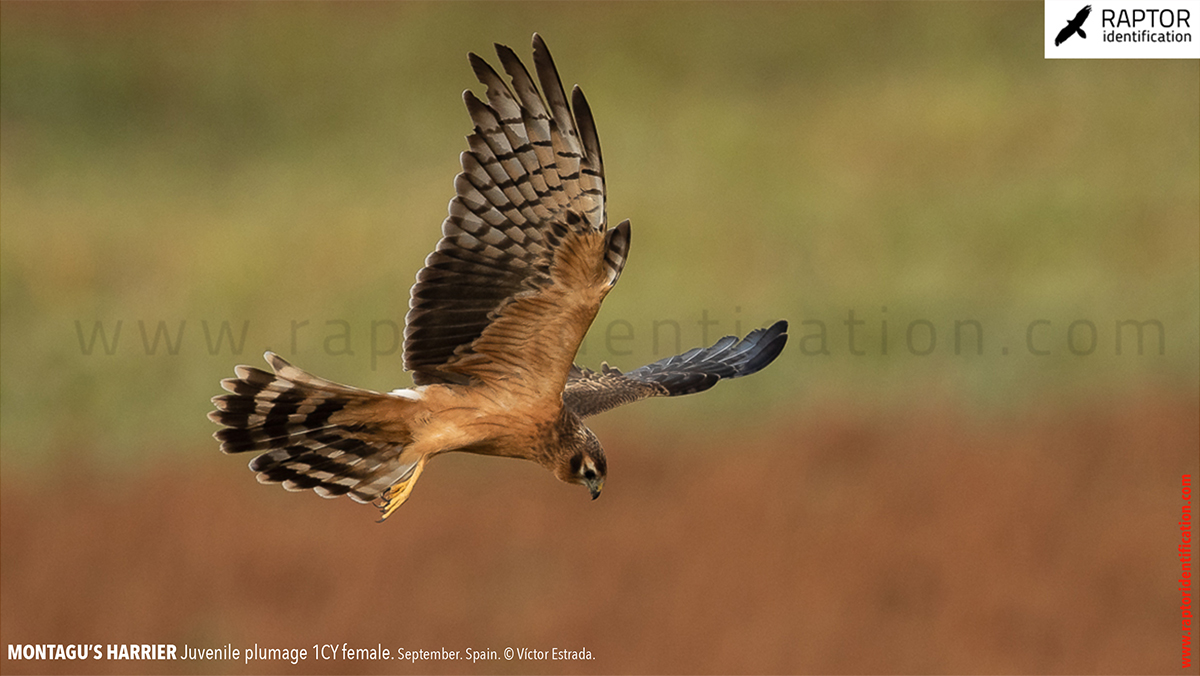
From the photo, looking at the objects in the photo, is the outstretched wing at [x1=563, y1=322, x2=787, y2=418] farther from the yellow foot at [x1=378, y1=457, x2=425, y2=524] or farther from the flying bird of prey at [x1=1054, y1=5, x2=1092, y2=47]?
the flying bird of prey at [x1=1054, y1=5, x2=1092, y2=47]

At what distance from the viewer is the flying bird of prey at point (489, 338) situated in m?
5.00

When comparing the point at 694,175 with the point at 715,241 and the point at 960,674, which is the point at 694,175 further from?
the point at 960,674

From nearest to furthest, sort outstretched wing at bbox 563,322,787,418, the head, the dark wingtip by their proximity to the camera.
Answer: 1. the head
2. outstretched wing at bbox 563,322,787,418
3. the dark wingtip

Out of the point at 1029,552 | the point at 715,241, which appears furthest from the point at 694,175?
the point at 1029,552

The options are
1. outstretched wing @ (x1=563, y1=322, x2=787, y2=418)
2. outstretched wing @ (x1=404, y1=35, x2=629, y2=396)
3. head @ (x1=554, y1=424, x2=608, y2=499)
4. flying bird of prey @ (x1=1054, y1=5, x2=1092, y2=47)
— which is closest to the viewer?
outstretched wing @ (x1=404, y1=35, x2=629, y2=396)

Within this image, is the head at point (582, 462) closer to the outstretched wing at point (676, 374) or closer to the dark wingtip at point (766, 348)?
the outstretched wing at point (676, 374)

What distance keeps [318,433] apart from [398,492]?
40 centimetres

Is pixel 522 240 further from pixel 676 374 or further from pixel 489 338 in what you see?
pixel 676 374

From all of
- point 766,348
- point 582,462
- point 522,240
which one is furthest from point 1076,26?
point 522,240

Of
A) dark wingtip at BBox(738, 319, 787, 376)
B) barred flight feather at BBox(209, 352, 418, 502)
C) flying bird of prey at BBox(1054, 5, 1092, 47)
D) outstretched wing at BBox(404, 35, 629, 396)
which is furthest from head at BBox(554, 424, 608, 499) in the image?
flying bird of prey at BBox(1054, 5, 1092, 47)

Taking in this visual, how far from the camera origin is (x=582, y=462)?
18.4 feet

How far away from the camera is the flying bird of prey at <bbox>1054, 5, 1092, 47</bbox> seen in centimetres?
1508

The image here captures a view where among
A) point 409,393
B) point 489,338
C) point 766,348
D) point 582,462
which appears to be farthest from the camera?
point 766,348

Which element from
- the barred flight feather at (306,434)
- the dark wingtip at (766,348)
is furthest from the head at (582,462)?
the dark wingtip at (766,348)
